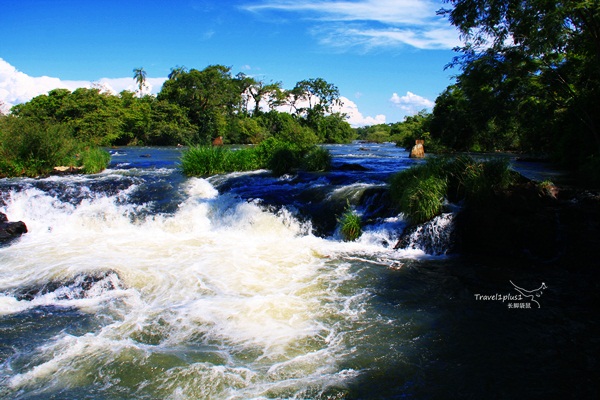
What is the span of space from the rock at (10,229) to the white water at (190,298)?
35 cm

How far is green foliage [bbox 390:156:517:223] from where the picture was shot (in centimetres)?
1014

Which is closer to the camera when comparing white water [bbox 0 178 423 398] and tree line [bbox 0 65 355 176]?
white water [bbox 0 178 423 398]

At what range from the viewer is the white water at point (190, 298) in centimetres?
475

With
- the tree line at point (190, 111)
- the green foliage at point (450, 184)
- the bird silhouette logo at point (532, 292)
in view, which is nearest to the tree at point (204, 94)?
the tree line at point (190, 111)

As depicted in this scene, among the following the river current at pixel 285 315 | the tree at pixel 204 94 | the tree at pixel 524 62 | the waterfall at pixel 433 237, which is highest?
the tree at pixel 204 94

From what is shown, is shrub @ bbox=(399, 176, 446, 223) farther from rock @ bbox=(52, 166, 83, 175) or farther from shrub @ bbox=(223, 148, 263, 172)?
rock @ bbox=(52, 166, 83, 175)

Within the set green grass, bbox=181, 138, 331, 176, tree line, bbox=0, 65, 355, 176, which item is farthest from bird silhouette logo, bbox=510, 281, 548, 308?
tree line, bbox=0, 65, 355, 176

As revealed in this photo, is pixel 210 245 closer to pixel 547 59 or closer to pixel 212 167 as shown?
pixel 212 167

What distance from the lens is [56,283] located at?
24.8 ft

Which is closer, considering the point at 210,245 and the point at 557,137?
the point at 210,245

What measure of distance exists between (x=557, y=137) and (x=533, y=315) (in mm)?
18150

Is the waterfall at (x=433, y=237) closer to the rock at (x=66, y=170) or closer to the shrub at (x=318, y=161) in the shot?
the shrub at (x=318, y=161)

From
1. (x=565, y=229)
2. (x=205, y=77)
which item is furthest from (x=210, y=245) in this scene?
(x=205, y=77)

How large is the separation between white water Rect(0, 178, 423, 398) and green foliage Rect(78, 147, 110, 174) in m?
5.71
